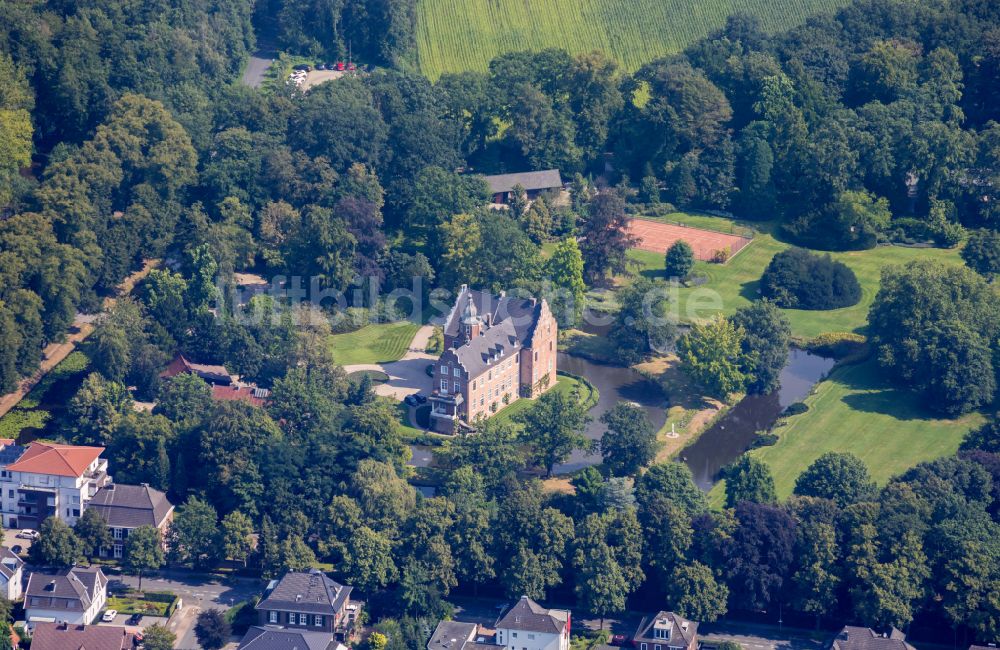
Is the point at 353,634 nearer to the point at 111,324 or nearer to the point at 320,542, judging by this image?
the point at 320,542

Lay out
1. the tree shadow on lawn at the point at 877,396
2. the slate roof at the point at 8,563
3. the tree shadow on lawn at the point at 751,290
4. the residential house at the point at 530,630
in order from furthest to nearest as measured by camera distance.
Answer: the tree shadow on lawn at the point at 751,290 < the tree shadow on lawn at the point at 877,396 < the slate roof at the point at 8,563 < the residential house at the point at 530,630

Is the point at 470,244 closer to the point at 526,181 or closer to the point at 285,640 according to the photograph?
the point at 526,181

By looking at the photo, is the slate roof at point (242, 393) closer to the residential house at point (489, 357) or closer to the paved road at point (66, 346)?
the residential house at point (489, 357)

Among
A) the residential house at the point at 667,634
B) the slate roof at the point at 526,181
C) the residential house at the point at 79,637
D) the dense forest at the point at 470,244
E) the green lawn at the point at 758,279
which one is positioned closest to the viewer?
the residential house at the point at 79,637

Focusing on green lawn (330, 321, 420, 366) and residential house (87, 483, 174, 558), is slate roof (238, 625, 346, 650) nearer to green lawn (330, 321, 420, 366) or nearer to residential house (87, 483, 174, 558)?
residential house (87, 483, 174, 558)

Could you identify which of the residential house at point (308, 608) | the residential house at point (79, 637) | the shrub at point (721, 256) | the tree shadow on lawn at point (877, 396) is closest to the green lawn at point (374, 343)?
the shrub at point (721, 256)

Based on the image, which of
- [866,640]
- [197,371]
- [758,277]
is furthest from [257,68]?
[866,640]

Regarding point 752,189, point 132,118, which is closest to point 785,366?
point 752,189
